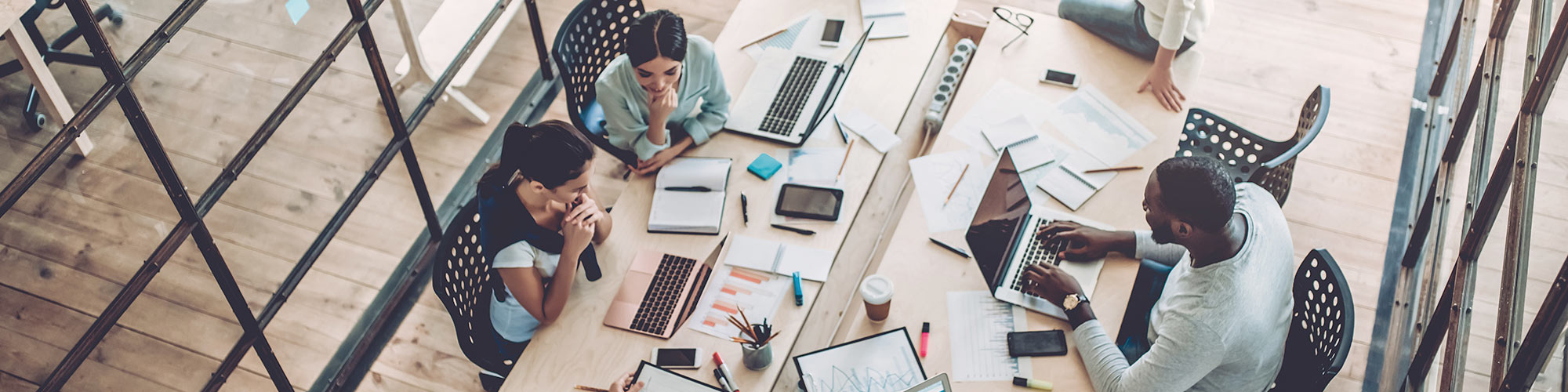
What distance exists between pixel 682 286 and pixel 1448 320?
80.1 inches

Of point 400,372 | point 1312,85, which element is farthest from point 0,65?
point 1312,85

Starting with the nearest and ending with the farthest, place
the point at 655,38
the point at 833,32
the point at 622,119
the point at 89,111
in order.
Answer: the point at 89,111
the point at 655,38
the point at 622,119
the point at 833,32

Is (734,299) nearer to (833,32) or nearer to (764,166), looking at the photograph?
(764,166)

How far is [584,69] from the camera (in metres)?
3.65

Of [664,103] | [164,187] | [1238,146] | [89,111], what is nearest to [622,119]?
[664,103]

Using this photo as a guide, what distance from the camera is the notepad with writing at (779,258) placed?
2891mm

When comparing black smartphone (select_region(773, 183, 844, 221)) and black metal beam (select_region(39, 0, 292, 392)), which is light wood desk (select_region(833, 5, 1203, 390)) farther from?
black metal beam (select_region(39, 0, 292, 392))

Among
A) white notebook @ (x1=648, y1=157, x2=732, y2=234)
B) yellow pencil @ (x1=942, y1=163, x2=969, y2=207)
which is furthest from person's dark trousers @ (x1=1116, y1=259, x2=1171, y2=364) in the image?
white notebook @ (x1=648, y1=157, x2=732, y2=234)

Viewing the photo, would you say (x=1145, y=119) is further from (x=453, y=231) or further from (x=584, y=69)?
(x=453, y=231)

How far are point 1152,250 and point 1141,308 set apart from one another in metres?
0.16

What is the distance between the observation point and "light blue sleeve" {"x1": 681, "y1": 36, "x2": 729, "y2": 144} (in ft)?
10.6

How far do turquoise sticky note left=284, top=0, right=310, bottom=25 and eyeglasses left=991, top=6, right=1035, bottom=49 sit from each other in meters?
2.09

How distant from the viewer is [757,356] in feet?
8.64

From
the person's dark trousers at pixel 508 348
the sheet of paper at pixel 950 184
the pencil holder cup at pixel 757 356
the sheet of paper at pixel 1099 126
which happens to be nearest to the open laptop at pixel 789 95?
the sheet of paper at pixel 950 184
